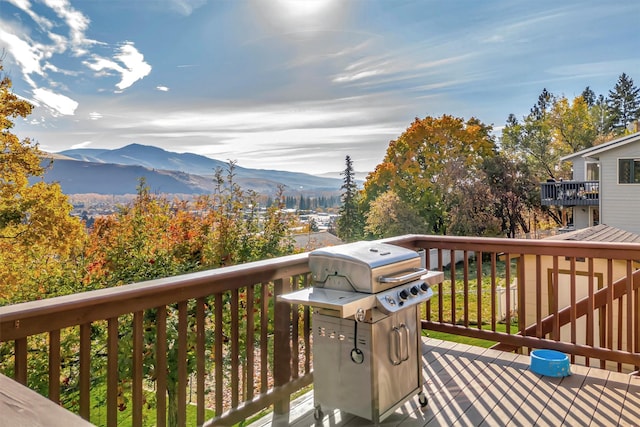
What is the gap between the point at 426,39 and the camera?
21.0 ft

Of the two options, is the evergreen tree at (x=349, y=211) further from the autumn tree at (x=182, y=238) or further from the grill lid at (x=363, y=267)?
the grill lid at (x=363, y=267)

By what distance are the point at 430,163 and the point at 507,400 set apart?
48.6ft

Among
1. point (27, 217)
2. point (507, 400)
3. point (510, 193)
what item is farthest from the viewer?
point (510, 193)

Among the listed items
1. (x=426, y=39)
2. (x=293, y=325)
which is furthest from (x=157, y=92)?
(x=293, y=325)

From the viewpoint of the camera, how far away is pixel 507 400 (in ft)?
8.80

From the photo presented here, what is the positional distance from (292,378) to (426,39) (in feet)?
17.8

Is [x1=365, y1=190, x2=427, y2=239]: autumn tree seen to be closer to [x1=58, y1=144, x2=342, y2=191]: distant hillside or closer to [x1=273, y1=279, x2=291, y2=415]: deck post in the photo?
[x1=58, y1=144, x2=342, y2=191]: distant hillside

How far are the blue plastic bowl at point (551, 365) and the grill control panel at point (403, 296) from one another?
1188mm

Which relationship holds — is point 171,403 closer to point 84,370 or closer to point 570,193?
point 84,370

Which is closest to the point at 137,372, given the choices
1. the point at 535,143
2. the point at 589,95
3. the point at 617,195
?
the point at 617,195

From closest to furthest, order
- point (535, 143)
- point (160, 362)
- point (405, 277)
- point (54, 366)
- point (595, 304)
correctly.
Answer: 1. point (54, 366)
2. point (160, 362)
3. point (405, 277)
4. point (595, 304)
5. point (535, 143)

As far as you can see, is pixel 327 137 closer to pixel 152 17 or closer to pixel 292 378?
pixel 152 17

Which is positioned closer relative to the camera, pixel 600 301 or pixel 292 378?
pixel 292 378

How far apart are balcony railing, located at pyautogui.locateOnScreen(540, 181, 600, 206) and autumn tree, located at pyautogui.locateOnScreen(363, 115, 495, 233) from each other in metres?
2.63
